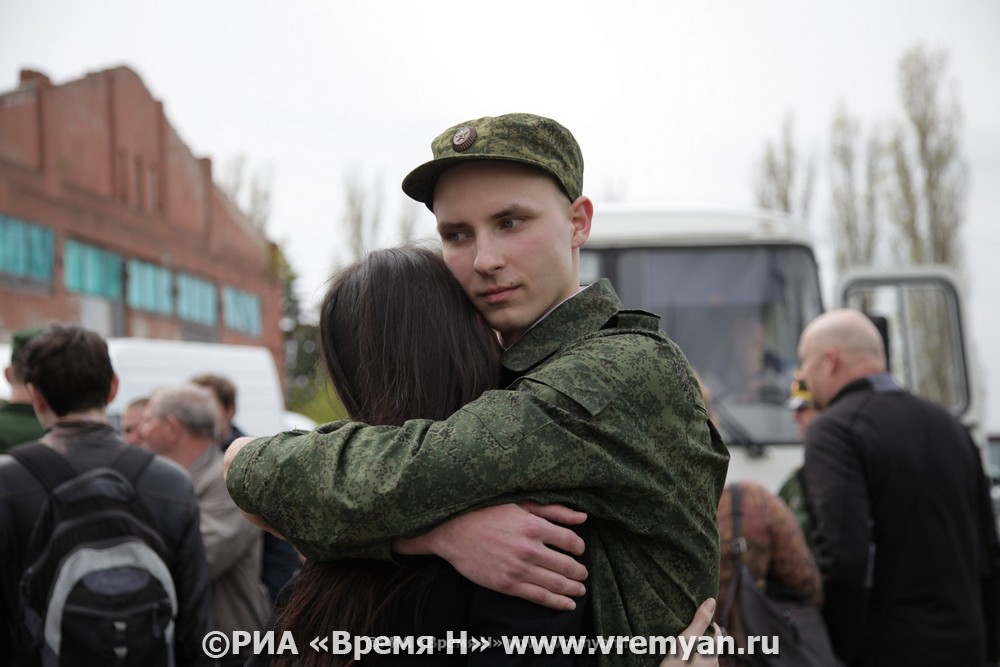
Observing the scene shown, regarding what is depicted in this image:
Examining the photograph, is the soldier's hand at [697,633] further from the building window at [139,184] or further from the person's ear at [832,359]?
the building window at [139,184]

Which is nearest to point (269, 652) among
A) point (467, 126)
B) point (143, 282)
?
point (467, 126)

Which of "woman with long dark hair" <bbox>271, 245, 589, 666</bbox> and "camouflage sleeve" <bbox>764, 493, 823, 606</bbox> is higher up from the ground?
"woman with long dark hair" <bbox>271, 245, 589, 666</bbox>

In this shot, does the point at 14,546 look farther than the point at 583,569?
Yes

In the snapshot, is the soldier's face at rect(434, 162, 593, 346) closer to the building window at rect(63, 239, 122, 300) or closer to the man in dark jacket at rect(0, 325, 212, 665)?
the man in dark jacket at rect(0, 325, 212, 665)

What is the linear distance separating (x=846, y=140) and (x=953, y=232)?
4.00m

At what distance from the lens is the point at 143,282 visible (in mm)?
22391

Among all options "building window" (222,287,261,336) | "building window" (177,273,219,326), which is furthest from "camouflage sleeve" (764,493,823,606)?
"building window" (222,287,261,336)

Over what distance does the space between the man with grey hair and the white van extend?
325 cm

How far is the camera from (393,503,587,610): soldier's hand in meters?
1.56

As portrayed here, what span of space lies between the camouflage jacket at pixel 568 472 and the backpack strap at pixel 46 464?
5.87 ft

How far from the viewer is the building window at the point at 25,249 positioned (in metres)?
17.5

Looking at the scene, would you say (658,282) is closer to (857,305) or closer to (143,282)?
(857,305)

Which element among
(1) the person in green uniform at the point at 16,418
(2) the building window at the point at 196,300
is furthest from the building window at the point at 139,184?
(1) the person in green uniform at the point at 16,418

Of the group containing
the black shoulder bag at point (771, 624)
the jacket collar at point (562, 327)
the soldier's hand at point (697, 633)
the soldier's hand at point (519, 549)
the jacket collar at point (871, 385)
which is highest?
the jacket collar at point (562, 327)
